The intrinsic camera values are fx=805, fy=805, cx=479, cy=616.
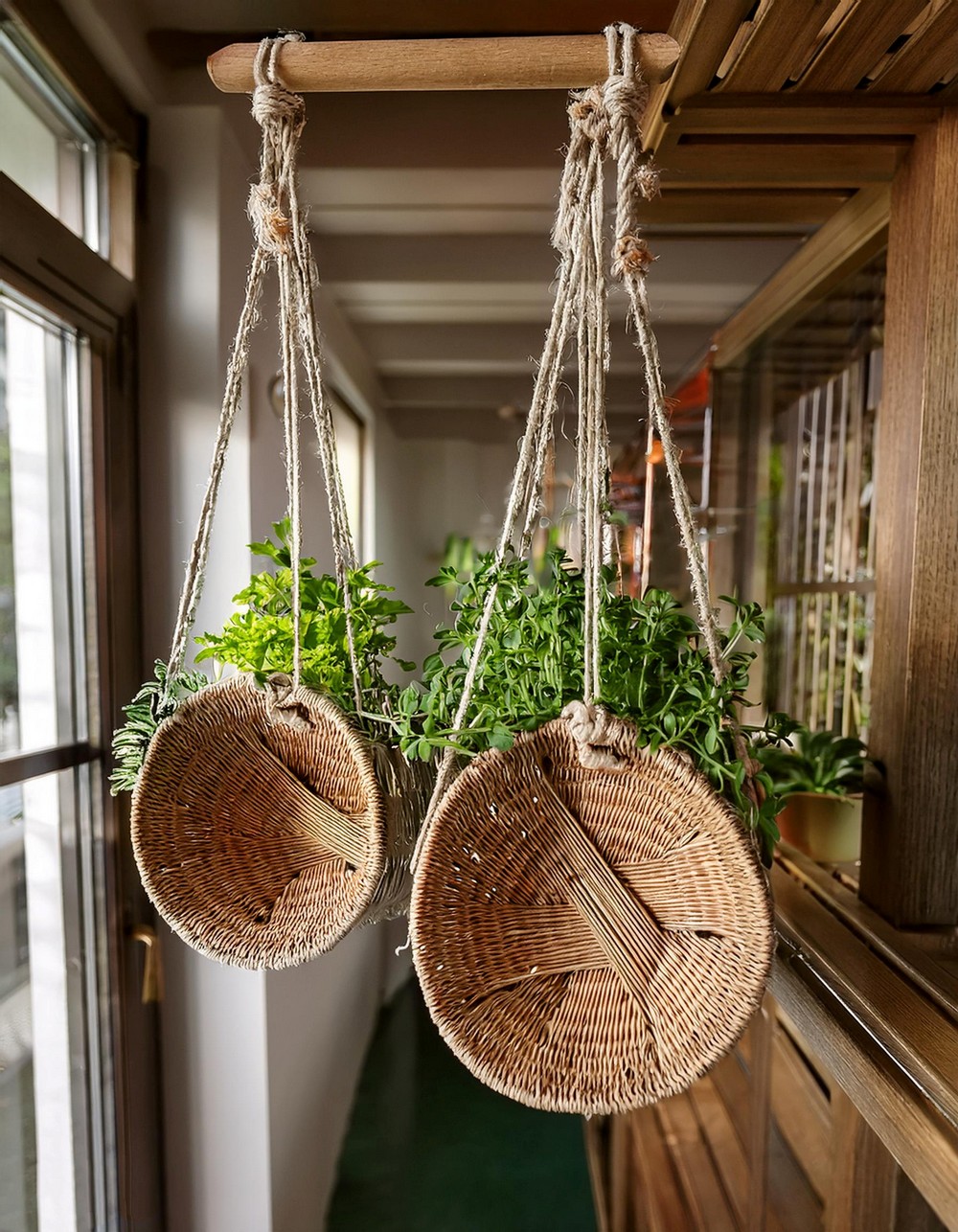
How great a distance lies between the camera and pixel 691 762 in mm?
623

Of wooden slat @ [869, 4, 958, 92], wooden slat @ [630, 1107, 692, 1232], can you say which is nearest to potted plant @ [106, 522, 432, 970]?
wooden slat @ [869, 4, 958, 92]

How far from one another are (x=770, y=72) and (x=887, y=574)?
23.0 inches

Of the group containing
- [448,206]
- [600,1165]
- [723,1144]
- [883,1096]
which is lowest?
[600,1165]

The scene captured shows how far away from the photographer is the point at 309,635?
0.83m

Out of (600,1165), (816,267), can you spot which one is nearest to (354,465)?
(816,267)

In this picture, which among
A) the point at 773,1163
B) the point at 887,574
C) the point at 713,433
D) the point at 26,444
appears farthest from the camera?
the point at 713,433

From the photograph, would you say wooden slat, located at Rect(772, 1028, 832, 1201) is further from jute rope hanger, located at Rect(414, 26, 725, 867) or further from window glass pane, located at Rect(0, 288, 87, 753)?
window glass pane, located at Rect(0, 288, 87, 753)

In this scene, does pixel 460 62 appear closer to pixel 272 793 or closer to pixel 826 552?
pixel 272 793

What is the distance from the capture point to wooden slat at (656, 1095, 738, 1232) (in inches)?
63.6

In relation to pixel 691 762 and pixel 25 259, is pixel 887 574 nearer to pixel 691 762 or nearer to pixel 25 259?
pixel 691 762

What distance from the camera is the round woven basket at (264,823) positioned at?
76cm

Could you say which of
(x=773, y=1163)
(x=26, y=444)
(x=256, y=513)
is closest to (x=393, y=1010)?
(x=773, y=1163)

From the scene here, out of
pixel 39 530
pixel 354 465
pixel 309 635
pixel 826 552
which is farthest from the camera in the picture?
pixel 354 465

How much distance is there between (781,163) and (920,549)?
534 mm
